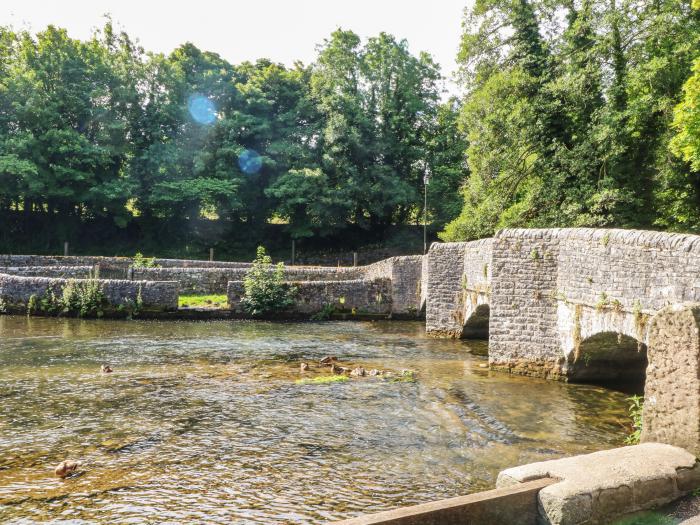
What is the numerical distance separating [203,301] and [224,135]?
18.4 m

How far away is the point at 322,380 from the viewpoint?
1080 cm

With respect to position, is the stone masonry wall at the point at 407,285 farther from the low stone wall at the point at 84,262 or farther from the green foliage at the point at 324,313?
the low stone wall at the point at 84,262

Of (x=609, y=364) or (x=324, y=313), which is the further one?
(x=324, y=313)

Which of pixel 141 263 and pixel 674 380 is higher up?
pixel 141 263

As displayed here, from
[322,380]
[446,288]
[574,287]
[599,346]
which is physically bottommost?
[322,380]

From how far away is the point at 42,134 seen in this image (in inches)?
1336

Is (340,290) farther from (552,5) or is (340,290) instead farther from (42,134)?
(42,134)

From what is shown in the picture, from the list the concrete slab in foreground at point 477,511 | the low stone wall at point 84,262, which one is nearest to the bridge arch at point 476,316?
the concrete slab in foreground at point 477,511

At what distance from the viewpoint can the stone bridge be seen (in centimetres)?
545

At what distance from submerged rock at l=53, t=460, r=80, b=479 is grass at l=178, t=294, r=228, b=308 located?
44.6 ft

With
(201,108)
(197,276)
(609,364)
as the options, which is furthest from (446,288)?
(201,108)

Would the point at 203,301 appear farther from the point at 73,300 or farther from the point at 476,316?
the point at 476,316

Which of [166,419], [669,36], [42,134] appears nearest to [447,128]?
[669,36]

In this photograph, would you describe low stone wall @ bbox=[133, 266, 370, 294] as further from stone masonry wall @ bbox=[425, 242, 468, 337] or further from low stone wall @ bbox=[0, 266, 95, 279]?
stone masonry wall @ bbox=[425, 242, 468, 337]
